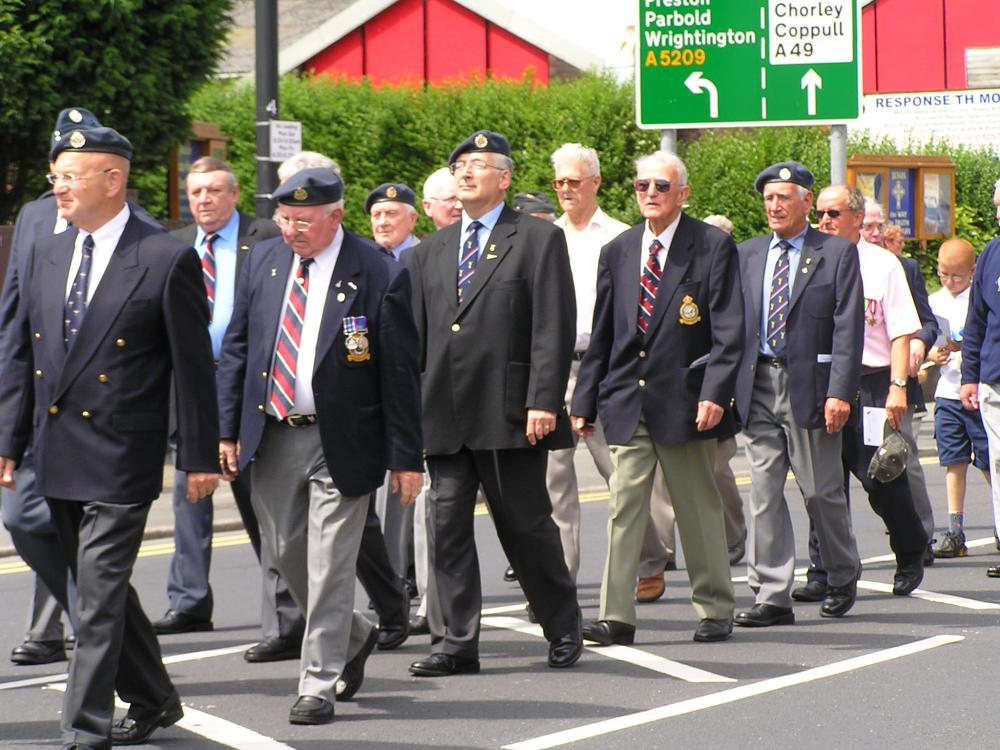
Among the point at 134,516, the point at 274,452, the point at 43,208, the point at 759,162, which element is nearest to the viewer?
the point at 134,516

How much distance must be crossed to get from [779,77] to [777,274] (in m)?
8.65

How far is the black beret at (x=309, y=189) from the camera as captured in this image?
260 inches

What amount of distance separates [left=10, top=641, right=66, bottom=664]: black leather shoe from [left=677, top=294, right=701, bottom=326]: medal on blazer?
9.65ft

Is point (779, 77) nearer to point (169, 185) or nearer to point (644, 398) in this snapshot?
point (169, 185)

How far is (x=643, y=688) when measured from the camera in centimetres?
703

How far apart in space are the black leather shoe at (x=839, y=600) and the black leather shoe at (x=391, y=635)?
6.49 ft

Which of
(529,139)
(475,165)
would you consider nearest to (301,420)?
(475,165)

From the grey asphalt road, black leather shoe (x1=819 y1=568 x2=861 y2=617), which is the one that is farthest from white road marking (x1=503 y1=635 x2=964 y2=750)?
black leather shoe (x1=819 y1=568 x2=861 y2=617)

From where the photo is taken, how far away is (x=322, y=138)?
2814 cm

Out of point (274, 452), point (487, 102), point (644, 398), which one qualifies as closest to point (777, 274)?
point (644, 398)

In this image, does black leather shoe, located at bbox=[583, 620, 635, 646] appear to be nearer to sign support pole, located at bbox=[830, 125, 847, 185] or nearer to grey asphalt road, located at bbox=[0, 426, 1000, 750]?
grey asphalt road, located at bbox=[0, 426, 1000, 750]

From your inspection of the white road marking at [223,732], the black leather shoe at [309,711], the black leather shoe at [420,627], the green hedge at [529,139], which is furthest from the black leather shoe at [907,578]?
the green hedge at [529,139]

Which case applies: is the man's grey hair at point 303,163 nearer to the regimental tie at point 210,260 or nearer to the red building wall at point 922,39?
the regimental tie at point 210,260

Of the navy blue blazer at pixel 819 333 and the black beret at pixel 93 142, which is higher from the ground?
the black beret at pixel 93 142
